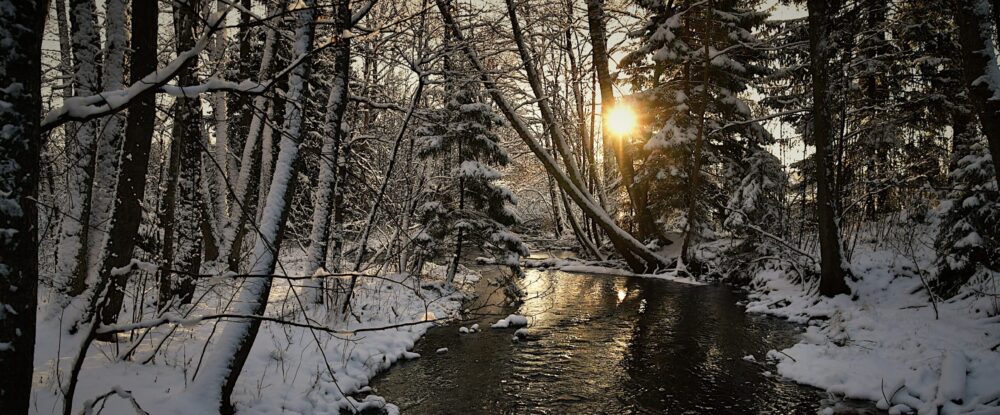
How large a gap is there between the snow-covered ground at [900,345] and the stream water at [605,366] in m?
0.54

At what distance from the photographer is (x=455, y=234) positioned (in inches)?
509

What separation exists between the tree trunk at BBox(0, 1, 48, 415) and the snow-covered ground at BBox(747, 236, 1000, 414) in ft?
24.5

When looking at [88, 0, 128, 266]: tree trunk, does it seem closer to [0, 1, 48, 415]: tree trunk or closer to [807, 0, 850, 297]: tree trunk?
[0, 1, 48, 415]: tree trunk

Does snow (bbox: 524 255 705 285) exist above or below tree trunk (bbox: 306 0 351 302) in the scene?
below

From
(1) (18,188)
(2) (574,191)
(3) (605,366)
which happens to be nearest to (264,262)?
(1) (18,188)

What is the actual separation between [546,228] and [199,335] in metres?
32.2

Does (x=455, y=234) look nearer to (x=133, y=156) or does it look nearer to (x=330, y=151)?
(x=330, y=151)

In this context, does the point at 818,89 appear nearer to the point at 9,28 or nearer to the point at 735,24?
the point at 735,24

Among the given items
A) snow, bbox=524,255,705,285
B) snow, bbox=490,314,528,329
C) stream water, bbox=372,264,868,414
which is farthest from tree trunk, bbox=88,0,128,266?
snow, bbox=524,255,705,285

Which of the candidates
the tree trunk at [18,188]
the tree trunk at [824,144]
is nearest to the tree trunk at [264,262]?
the tree trunk at [18,188]

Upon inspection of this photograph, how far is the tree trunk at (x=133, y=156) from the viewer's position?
17.9 feet

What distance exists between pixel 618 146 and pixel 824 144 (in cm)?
736

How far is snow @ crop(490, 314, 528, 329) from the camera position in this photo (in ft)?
32.1

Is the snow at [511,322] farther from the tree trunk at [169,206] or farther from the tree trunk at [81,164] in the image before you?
the tree trunk at [81,164]
